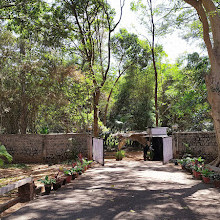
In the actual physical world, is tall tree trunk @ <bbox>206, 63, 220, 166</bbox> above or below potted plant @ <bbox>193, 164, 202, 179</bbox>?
above

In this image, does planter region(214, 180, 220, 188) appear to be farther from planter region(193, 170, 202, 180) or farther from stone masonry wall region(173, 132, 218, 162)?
stone masonry wall region(173, 132, 218, 162)

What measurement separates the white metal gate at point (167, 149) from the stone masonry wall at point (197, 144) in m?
0.44

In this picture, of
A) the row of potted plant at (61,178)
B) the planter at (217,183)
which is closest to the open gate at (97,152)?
the row of potted plant at (61,178)

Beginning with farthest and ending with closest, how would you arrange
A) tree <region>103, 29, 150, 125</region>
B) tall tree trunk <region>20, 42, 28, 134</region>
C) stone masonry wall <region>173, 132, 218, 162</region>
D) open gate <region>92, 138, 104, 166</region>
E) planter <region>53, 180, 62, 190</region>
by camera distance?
tree <region>103, 29, 150, 125</region> → tall tree trunk <region>20, 42, 28, 134</region> → stone masonry wall <region>173, 132, 218, 162</region> → open gate <region>92, 138, 104, 166</region> → planter <region>53, 180, 62, 190</region>

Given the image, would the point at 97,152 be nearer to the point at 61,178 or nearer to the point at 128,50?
the point at 61,178

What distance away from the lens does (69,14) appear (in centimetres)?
1228

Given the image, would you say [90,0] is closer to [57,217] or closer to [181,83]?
[181,83]

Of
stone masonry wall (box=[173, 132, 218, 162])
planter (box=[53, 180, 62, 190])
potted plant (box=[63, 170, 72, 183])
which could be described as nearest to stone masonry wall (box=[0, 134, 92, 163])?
stone masonry wall (box=[173, 132, 218, 162])

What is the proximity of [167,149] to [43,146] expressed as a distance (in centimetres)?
696

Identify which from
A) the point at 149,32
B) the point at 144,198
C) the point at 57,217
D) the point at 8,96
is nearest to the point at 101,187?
the point at 144,198

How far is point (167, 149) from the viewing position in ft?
40.3

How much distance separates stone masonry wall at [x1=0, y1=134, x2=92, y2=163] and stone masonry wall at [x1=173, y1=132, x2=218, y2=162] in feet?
17.0

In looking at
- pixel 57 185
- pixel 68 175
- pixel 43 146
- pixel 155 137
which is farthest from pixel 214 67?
pixel 43 146

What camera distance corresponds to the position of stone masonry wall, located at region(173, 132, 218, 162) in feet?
40.6
